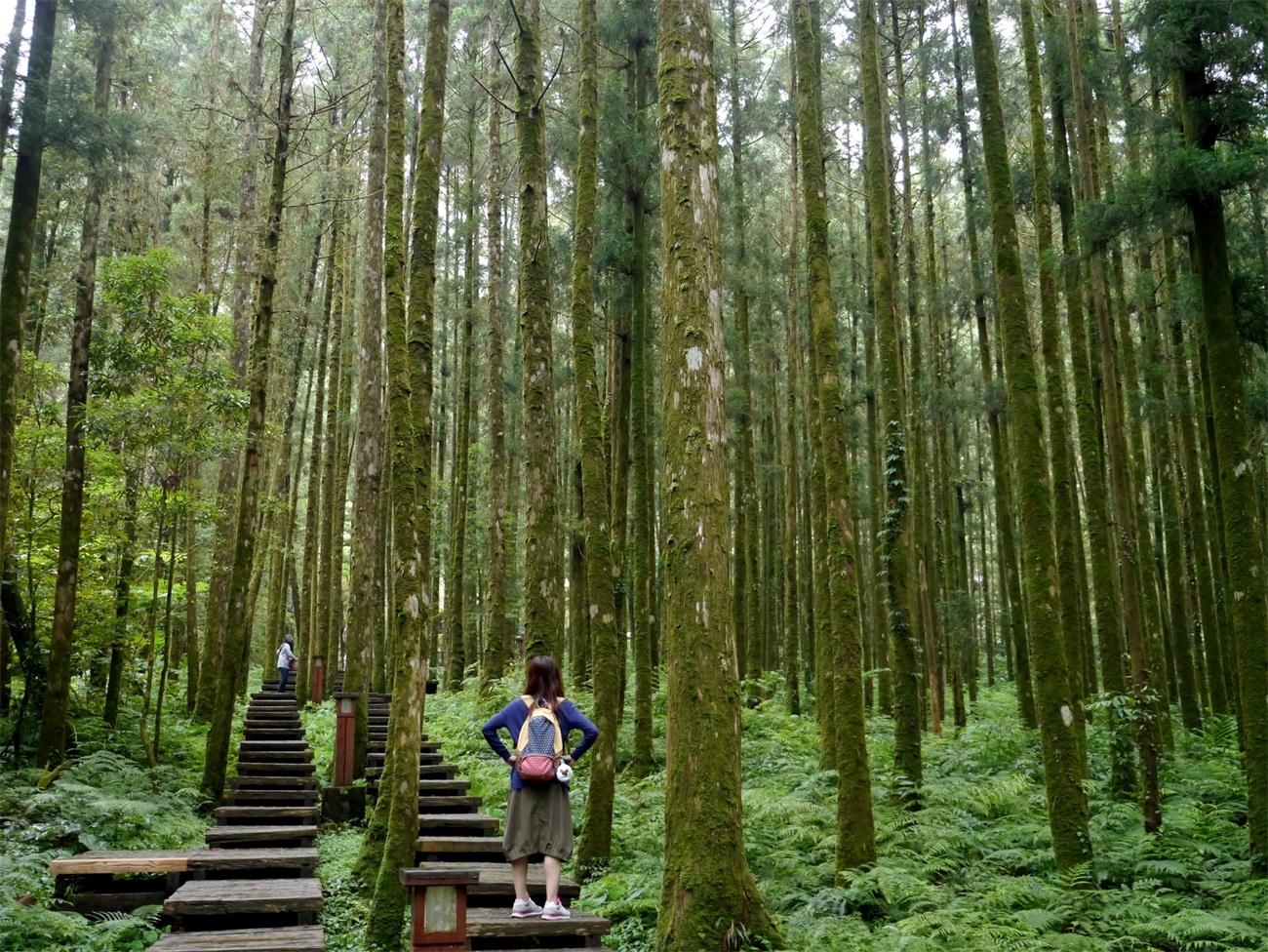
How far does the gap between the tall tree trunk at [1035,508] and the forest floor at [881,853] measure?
544 millimetres

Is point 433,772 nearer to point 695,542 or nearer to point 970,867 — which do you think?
point 970,867

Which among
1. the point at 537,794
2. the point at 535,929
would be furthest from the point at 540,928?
the point at 537,794

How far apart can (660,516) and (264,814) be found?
6.30 meters

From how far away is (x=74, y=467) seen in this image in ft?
36.5

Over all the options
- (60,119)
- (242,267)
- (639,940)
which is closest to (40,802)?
(639,940)

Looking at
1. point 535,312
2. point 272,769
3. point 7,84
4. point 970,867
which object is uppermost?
point 7,84

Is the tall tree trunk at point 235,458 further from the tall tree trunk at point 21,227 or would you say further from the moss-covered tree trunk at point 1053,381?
the moss-covered tree trunk at point 1053,381

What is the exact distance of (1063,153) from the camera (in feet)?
38.2

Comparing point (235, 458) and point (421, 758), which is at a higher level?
point (235, 458)

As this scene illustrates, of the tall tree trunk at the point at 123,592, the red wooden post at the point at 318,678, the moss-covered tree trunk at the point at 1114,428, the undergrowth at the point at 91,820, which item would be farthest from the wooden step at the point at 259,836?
the red wooden post at the point at 318,678

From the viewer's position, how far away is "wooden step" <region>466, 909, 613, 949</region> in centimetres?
569

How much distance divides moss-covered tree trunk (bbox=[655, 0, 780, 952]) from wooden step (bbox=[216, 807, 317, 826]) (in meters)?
6.20

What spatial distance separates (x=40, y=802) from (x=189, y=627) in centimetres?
1260

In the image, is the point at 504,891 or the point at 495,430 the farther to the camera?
the point at 495,430
